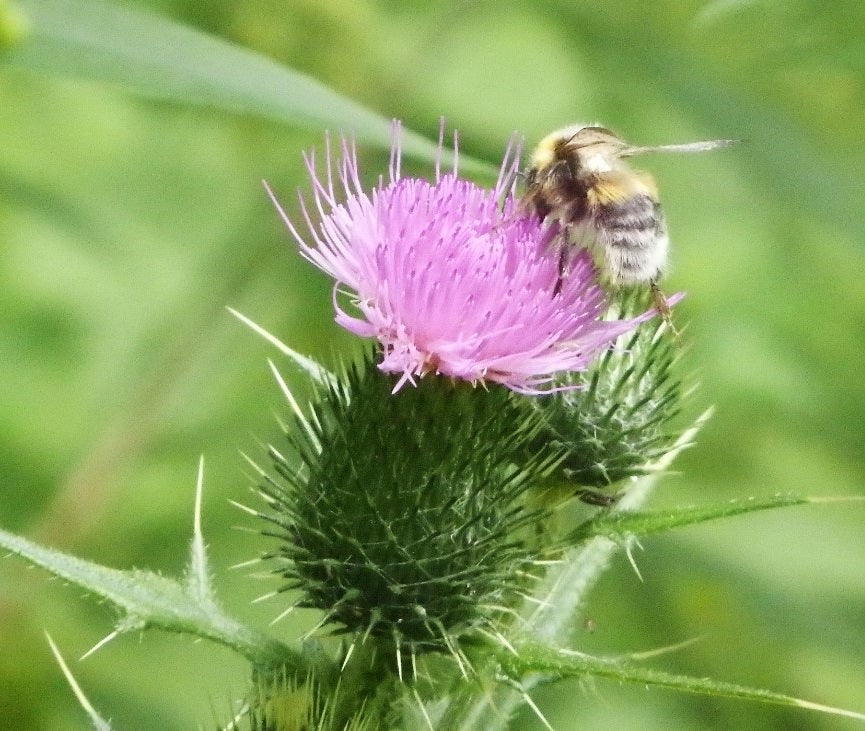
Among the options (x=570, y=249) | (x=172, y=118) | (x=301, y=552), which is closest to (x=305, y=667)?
(x=301, y=552)

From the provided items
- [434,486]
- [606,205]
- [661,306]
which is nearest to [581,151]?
[606,205]

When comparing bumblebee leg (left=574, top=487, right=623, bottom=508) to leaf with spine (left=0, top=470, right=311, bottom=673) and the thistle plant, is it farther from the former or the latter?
leaf with spine (left=0, top=470, right=311, bottom=673)

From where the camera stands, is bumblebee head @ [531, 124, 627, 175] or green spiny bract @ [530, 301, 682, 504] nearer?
green spiny bract @ [530, 301, 682, 504]

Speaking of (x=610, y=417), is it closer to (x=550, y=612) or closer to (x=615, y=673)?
(x=550, y=612)

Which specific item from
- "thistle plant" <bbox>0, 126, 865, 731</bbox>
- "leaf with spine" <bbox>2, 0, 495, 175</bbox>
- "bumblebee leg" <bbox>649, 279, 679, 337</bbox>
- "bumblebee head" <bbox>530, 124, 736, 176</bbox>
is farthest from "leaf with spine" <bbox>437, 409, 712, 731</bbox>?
"leaf with spine" <bbox>2, 0, 495, 175</bbox>

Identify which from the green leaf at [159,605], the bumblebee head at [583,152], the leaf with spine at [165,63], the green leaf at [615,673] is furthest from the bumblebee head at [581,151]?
the green leaf at [159,605]

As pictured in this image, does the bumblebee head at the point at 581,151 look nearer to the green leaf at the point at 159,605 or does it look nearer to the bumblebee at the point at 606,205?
the bumblebee at the point at 606,205

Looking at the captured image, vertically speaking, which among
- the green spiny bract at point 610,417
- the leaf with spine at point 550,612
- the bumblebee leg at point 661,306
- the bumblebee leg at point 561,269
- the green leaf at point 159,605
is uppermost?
the bumblebee leg at point 661,306
